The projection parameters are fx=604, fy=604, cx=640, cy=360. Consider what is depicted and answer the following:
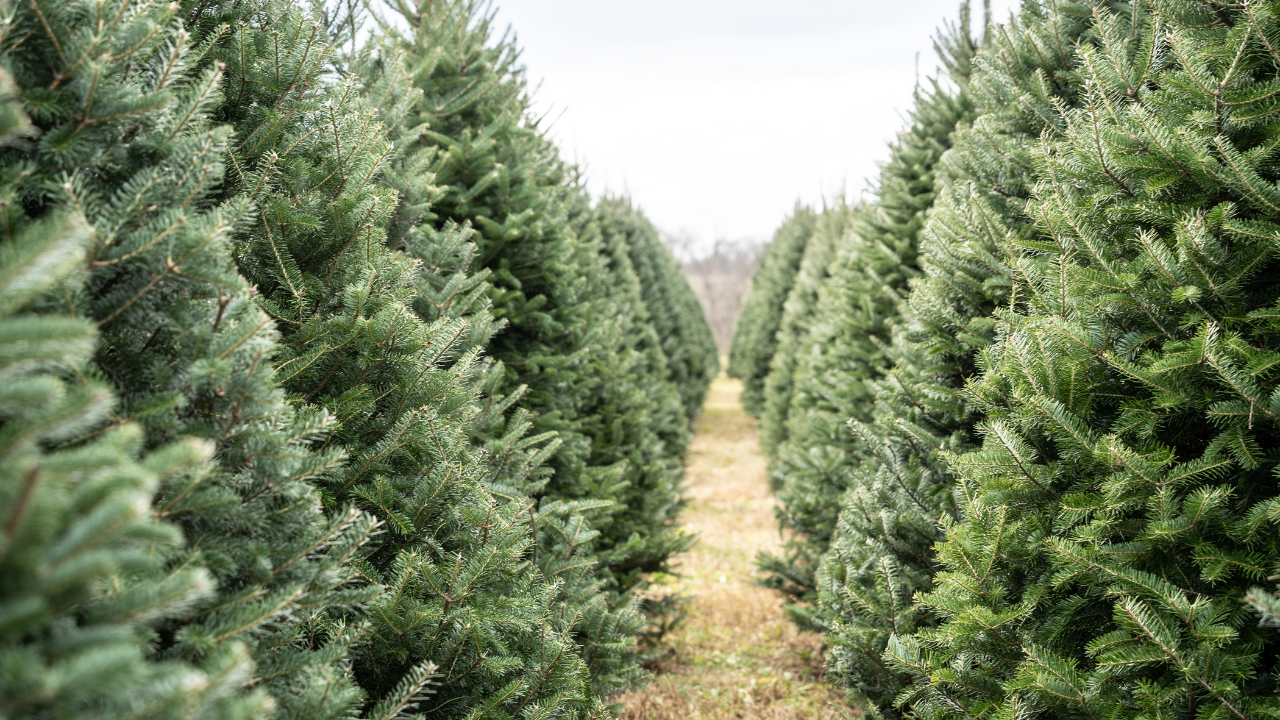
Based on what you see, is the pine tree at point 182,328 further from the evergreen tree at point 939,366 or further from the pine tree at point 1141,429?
the evergreen tree at point 939,366

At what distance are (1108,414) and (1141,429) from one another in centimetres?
26

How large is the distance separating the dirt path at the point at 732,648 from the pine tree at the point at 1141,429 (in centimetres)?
216

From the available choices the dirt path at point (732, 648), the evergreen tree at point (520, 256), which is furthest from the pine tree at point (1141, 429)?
the evergreen tree at point (520, 256)

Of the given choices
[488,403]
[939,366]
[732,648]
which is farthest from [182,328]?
[732,648]

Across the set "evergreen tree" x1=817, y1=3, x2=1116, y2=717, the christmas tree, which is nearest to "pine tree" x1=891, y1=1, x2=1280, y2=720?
"evergreen tree" x1=817, y1=3, x2=1116, y2=717

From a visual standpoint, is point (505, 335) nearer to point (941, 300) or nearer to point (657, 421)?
point (941, 300)

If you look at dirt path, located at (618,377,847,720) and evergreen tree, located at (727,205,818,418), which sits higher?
evergreen tree, located at (727,205,818,418)

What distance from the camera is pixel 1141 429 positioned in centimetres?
202

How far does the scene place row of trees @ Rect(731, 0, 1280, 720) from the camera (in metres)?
1.79

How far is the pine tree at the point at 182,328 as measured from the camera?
1.41 metres

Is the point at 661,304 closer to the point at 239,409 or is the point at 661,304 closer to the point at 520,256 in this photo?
the point at 520,256

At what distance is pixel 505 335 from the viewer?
14.9ft

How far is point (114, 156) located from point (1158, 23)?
3.55 m

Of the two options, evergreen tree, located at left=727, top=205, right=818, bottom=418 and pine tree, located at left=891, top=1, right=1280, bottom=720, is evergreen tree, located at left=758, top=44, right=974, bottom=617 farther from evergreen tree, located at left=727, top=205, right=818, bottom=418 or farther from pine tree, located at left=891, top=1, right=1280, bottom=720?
evergreen tree, located at left=727, top=205, right=818, bottom=418
